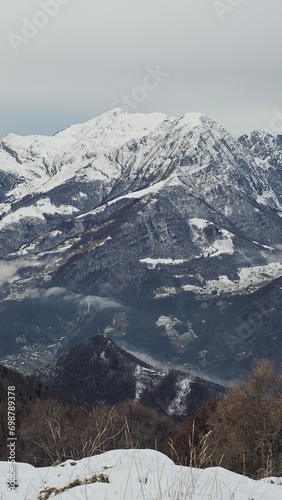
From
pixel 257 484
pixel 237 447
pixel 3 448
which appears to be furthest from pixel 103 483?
pixel 3 448

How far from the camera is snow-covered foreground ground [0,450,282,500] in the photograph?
13227 mm

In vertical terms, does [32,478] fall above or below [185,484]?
below

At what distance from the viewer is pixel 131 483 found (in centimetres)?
1416

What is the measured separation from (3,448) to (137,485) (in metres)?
69.4

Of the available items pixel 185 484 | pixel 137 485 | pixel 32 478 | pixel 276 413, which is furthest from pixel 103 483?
pixel 276 413

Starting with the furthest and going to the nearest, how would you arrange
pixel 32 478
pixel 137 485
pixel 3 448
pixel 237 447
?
pixel 3 448 → pixel 237 447 → pixel 32 478 → pixel 137 485

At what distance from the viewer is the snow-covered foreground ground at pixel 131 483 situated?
13.2 meters

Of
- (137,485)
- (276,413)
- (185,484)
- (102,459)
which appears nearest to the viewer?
(185,484)

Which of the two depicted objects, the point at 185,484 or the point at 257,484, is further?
the point at 257,484

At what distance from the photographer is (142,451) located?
63.3ft

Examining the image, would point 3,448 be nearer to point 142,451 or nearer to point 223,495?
point 142,451

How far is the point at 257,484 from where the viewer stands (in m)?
15.6

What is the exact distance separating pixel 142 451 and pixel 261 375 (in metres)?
48.8

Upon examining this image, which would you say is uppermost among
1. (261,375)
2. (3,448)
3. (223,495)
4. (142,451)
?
(223,495)
